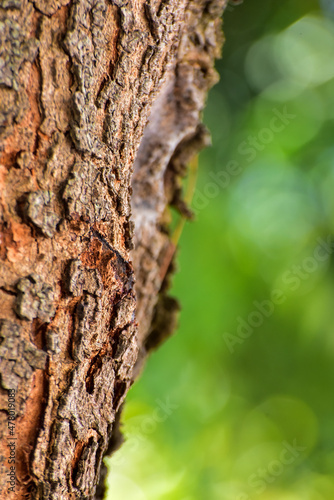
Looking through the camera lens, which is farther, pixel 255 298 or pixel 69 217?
pixel 255 298

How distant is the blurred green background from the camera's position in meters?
1.79

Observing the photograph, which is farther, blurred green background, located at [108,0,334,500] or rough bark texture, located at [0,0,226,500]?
blurred green background, located at [108,0,334,500]

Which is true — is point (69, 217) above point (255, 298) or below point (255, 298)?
above

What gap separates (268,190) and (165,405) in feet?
3.20

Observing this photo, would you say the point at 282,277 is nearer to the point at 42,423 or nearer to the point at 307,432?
the point at 307,432

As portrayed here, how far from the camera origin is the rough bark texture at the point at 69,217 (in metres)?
0.48

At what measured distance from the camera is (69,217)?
510mm

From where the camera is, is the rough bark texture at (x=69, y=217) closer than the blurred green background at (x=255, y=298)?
Yes

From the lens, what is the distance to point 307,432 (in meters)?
2.10

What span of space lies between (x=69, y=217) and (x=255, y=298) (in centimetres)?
150

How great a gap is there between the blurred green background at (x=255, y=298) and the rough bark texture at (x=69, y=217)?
3.92ft

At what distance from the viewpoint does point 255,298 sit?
6.30 ft

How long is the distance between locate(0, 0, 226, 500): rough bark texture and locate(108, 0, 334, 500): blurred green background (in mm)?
1195

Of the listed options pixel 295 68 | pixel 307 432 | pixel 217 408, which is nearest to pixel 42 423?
pixel 217 408
